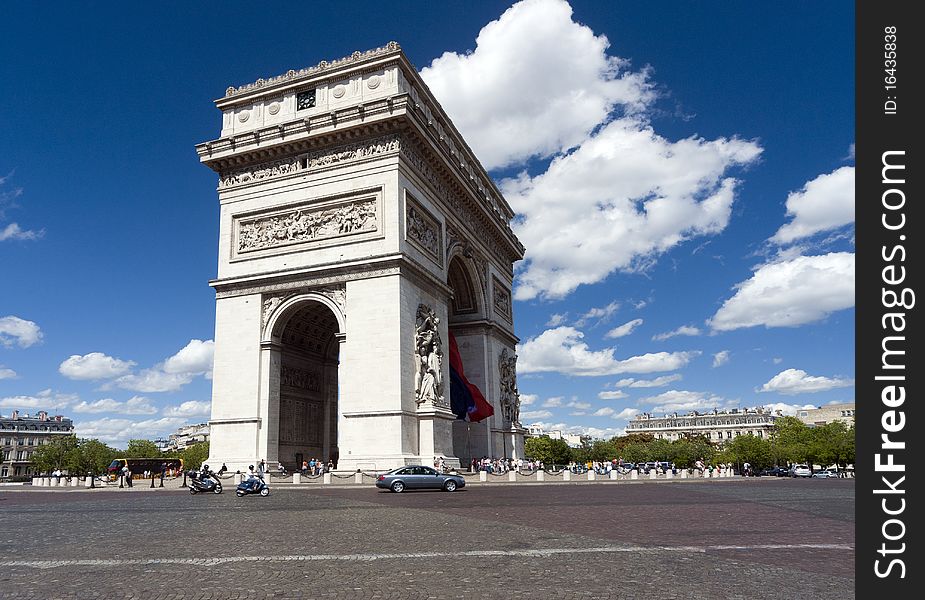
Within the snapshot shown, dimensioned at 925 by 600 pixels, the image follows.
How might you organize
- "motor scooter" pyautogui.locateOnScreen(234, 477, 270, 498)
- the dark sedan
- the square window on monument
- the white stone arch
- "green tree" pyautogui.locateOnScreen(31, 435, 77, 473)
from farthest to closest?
"green tree" pyautogui.locateOnScreen(31, 435, 77, 473) → the square window on monument → the white stone arch → the dark sedan → "motor scooter" pyautogui.locateOnScreen(234, 477, 270, 498)

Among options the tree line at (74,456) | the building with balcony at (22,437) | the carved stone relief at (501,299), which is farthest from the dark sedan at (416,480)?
the building with balcony at (22,437)

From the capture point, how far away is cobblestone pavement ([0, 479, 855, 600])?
655cm

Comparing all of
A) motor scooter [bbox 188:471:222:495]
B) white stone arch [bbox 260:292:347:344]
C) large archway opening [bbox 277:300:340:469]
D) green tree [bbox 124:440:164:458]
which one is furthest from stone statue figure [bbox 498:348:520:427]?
green tree [bbox 124:440:164:458]

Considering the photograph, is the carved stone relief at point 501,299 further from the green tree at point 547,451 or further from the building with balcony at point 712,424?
the building with balcony at point 712,424

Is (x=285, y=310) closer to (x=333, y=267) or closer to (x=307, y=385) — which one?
(x=333, y=267)

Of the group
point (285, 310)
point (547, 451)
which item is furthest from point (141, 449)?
point (285, 310)

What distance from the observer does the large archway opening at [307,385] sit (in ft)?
116

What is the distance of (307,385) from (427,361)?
858 centimetres

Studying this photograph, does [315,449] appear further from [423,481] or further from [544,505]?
[544,505]

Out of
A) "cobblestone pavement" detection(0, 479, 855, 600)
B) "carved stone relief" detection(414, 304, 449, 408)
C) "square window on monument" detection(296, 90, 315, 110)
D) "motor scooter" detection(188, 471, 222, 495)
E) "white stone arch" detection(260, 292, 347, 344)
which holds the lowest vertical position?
"motor scooter" detection(188, 471, 222, 495)

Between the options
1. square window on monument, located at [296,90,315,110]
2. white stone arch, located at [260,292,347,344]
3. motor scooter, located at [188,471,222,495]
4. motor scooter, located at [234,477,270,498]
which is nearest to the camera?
motor scooter, located at [234,477,270,498]

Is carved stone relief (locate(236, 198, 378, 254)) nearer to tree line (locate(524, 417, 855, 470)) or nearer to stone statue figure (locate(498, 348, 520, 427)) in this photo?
stone statue figure (locate(498, 348, 520, 427))

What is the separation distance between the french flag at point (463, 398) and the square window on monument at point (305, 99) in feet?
51.1

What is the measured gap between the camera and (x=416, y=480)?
26078mm
